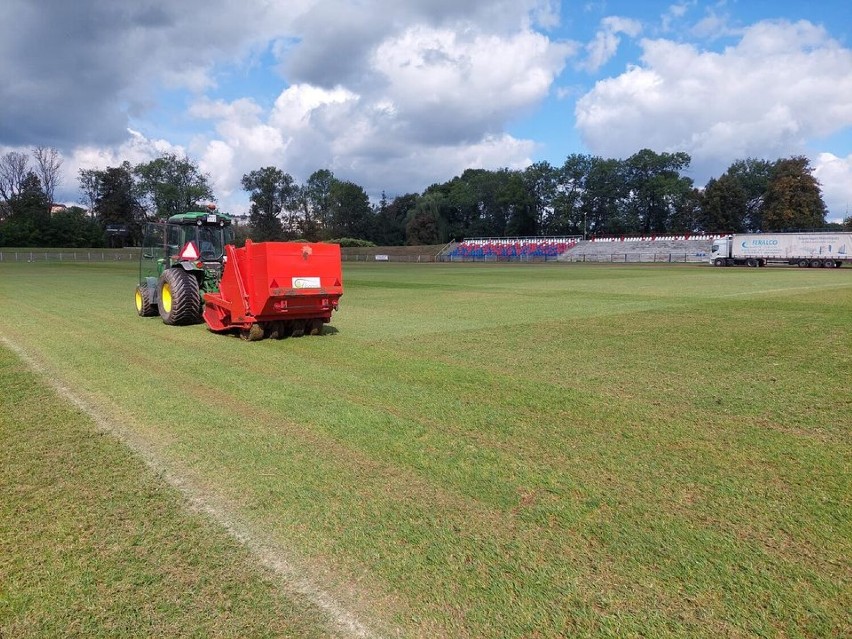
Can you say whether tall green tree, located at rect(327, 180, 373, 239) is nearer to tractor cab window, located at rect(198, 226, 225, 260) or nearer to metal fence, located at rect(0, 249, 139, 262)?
metal fence, located at rect(0, 249, 139, 262)

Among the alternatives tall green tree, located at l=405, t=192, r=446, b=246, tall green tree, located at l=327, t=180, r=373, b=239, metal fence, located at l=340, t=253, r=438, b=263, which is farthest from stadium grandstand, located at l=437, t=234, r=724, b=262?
tall green tree, located at l=327, t=180, r=373, b=239

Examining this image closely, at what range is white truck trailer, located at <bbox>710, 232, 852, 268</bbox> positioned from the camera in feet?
154

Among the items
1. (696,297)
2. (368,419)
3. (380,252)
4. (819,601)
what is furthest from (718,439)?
(380,252)

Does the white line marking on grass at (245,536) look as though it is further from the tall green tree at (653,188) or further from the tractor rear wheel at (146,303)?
the tall green tree at (653,188)

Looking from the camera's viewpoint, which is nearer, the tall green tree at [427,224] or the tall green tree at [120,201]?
the tall green tree at [120,201]

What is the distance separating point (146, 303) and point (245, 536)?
35.8 feet

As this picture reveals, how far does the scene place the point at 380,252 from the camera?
93.1 metres

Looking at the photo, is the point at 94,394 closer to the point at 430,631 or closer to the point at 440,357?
the point at 440,357

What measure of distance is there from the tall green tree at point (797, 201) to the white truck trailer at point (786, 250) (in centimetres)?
3577

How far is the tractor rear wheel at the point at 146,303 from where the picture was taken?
490 inches

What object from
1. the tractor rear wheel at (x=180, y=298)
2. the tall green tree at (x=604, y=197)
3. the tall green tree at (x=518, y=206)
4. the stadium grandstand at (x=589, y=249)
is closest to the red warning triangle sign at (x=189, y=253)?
the tractor rear wheel at (x=180, y=298)

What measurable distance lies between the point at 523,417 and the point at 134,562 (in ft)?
11.4

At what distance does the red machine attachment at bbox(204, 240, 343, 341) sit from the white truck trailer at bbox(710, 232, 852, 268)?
52120 mm

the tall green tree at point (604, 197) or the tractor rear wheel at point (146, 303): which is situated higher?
the tall green tree at point (604, 197)
